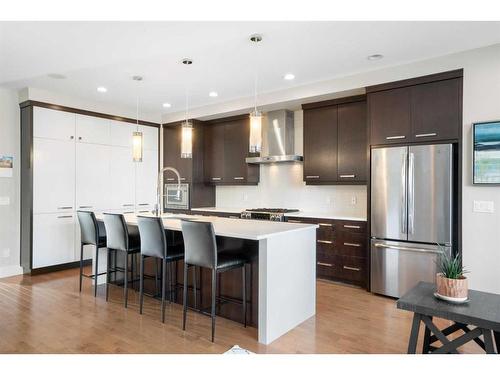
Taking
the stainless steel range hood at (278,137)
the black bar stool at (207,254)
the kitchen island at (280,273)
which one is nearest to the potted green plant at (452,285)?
the kitchen island at (280,273)

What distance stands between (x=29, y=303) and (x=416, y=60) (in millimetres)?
4836

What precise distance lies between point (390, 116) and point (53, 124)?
456cm

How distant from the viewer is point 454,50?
3.37 m

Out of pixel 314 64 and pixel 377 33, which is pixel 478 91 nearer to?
pixel 377 33

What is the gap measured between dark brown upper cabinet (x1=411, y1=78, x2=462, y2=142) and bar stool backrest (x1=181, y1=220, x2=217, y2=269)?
2.47 metres

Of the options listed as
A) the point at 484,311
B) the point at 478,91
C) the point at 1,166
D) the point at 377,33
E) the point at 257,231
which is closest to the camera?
the point at 484,311

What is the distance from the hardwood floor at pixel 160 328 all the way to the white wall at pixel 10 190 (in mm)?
1034

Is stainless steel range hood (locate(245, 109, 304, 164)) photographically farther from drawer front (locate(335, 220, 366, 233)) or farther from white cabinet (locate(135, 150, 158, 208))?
white cabinet (locate(135, 150, 158, 208))

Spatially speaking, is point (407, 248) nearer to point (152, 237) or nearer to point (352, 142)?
point (352, 142)

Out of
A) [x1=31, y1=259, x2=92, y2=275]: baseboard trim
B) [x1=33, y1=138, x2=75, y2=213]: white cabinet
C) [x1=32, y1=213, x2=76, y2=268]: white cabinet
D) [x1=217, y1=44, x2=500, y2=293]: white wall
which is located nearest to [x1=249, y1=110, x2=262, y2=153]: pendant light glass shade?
[x1=217, y1=44, x2=500, y2=293]: white wall

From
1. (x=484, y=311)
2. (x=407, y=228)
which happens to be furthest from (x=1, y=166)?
(x=484, y=311)

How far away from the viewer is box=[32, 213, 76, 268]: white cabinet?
4785mm

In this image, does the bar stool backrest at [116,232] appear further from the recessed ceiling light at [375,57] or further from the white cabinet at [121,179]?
the recessed ceiling light at [375,57]

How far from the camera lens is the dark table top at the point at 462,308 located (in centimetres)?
190
